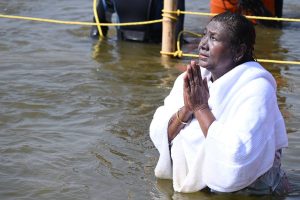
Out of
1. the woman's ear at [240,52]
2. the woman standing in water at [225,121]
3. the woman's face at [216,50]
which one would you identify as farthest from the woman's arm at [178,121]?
the woman's ear at [240,52]

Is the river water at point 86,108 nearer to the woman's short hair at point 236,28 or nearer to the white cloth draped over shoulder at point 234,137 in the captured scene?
the white cloth draped over shoulder at point 234,137

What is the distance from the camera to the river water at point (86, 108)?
170 inches

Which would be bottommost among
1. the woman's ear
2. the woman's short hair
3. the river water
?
the river water

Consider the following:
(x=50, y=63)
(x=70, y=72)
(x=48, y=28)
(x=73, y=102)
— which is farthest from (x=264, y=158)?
(x=48, y=28)

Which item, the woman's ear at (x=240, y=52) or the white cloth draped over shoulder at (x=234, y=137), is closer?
the white cloth draped over shoulder at (x=234, y=137)

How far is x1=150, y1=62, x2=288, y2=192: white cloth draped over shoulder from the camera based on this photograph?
135 inches

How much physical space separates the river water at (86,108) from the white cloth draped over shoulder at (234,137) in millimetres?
352

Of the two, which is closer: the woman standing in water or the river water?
the woman standing in water

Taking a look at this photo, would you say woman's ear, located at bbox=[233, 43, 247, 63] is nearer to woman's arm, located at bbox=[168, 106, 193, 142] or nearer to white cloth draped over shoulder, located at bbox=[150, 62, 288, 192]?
white cloth draped over shoulder, located at bbox=[150, 62, 288, 192]

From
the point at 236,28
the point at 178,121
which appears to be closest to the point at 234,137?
the point at 178,121

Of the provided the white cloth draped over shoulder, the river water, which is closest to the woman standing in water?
the white cloth draped over shoulder

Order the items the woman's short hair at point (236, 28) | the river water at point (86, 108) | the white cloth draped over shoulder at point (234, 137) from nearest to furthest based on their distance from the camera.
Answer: the white cloth draped over shoulder at point (234, 137), the woman's short hair at point (236, 28), the river water at point (86, 108)

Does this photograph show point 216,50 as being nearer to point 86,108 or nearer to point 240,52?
point 240,52

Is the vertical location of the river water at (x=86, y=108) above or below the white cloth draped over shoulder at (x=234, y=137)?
below
